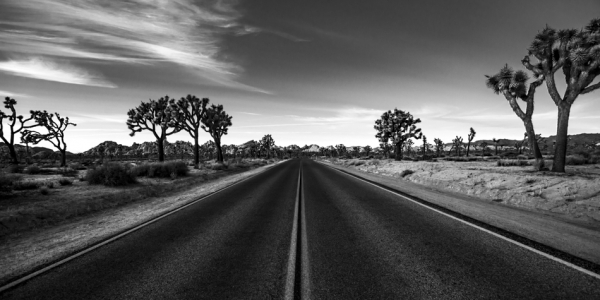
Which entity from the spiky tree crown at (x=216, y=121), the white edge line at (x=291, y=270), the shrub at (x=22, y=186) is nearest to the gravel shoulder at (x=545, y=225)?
the white edge line at (x=291, y=270)

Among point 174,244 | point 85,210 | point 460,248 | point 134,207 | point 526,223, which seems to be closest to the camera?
point 460,248

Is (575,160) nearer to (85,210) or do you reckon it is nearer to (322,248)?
(322,248)

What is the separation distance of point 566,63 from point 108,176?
25305mm

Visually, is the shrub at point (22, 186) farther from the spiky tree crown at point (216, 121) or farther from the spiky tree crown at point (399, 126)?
the spiky tree crown at point (399, 126)

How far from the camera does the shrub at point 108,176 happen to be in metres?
14.5

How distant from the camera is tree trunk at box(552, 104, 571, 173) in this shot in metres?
11.5

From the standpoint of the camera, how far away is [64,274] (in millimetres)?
3914

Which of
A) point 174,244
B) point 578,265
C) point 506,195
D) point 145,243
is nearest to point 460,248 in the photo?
point 578,265

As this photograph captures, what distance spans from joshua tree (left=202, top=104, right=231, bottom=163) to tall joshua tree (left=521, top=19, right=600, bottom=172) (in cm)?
3353

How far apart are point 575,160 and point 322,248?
33797mm

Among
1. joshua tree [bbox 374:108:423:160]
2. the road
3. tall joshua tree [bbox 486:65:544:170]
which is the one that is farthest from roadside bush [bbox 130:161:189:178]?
joshua tree [bbox 374:108:423:160]

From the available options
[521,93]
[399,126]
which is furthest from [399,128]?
[521,93]

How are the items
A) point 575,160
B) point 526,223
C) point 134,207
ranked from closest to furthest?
point 526,223 < point 134,207 < point 575,160

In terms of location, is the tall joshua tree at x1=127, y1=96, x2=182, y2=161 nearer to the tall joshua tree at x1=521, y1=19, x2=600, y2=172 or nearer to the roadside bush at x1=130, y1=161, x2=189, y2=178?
the roadside bush at x1=130, y1=161, x2=189, y2=178
